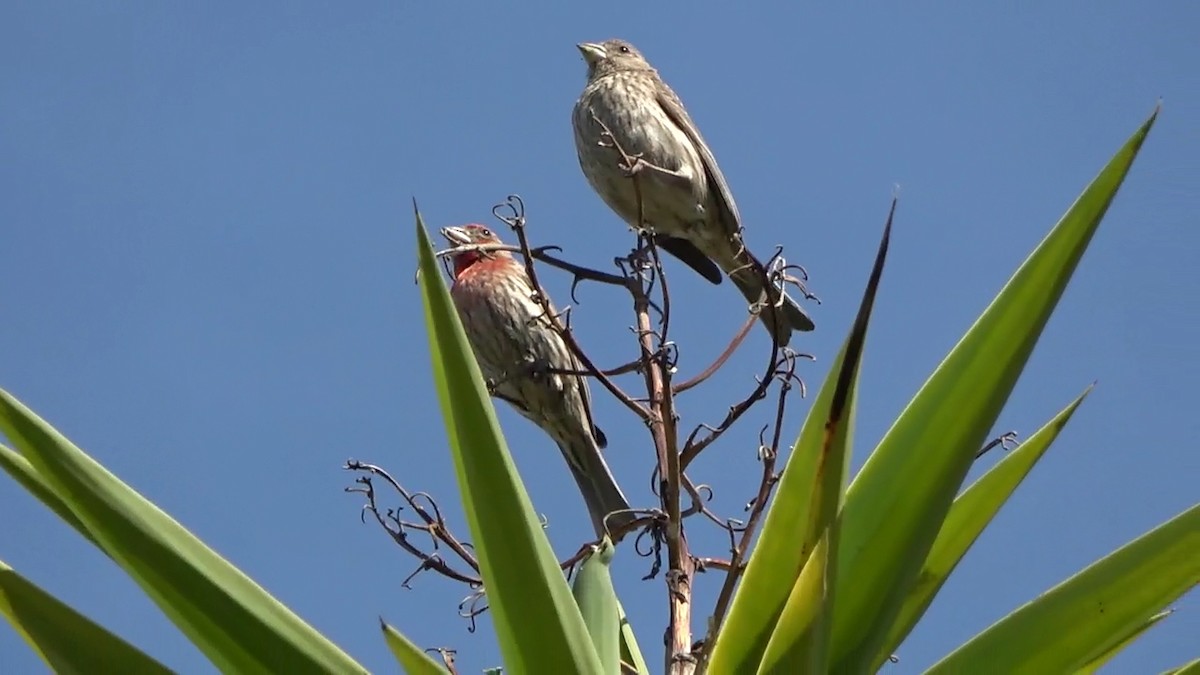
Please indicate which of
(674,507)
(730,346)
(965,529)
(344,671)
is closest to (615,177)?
(730,346)

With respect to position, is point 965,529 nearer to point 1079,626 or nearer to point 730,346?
point 1079,626

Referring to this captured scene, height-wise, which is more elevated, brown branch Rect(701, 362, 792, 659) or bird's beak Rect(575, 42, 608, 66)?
bird's beak Rect(575, 42, 608, 66)

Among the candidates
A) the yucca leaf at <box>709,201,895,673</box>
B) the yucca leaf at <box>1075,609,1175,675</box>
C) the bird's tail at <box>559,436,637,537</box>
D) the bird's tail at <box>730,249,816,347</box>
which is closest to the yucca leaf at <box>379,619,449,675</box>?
the yucca leaf at <box>709,201,895,673</box>

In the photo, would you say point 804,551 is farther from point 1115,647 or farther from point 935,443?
point 1115,647

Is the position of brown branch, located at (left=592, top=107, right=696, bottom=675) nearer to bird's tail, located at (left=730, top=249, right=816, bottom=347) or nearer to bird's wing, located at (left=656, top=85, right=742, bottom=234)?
bird's tail, located at (left=730, top=249, right=816, bottom=347)

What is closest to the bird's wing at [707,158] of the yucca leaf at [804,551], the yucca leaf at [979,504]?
the yucca leaf at [979,504]

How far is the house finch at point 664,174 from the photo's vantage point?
6.25 metres

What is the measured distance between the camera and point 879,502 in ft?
6.75

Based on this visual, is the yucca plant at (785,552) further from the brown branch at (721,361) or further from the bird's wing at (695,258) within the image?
the bird's wing at (695,258)

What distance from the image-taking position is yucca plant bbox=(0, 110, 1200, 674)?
1.92m

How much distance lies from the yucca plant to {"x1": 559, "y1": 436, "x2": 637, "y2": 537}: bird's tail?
295cm

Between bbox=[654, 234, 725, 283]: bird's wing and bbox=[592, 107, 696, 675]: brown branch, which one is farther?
bbox=[654, 234, 725, 283]: bird's wing

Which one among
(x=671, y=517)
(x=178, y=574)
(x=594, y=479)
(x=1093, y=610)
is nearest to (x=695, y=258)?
(x=594, y=479)

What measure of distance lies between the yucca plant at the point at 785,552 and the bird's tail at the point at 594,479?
295 centimetres
